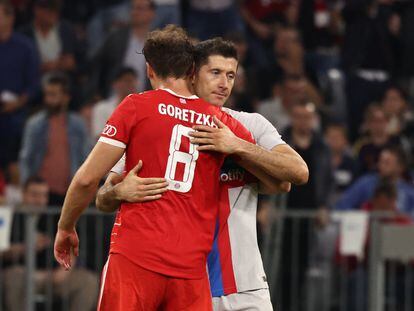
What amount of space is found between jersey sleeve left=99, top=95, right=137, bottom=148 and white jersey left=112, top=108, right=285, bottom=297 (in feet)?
1.37

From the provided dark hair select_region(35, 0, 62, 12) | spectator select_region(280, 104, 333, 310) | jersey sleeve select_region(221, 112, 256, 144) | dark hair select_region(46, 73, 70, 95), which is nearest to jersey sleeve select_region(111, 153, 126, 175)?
jersey sleeve select_region(221, 112, 256, 144)

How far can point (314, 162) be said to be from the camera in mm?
11820

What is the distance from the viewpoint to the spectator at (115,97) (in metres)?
12.4

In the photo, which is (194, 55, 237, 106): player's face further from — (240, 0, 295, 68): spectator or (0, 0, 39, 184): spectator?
(240, 0, 295, 68): spectator

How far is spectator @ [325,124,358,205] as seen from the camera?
13.1 meters

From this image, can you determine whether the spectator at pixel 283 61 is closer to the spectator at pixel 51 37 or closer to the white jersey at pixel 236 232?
the spectator at pixel 51 37

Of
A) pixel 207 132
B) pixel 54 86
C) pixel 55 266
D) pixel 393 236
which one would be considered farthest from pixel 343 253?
pixel 207 132

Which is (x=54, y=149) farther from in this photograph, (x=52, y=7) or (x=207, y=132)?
(x=207, y=132)

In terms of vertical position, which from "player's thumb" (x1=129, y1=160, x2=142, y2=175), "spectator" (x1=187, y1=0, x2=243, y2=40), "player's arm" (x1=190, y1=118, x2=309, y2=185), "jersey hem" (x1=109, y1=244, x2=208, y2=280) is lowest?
"jersey hem" (x1=109, y1=244, x2=208, y2=280)

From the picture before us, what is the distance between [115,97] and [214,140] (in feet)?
22.3

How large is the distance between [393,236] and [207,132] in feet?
17.3

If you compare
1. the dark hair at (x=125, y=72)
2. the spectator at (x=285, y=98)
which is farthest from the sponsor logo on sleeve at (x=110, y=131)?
the spectator at (x=285, y=98)

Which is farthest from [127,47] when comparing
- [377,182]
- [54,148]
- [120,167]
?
[120,167]

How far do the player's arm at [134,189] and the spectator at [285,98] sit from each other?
7302mm
